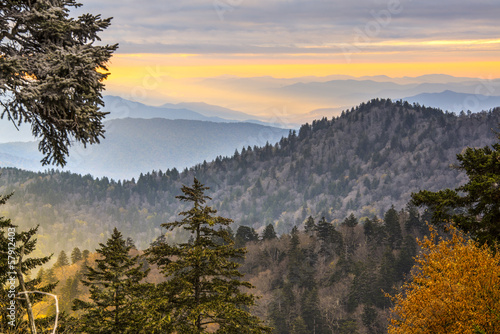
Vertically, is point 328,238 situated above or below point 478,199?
below

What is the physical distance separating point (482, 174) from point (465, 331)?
27.5 feet

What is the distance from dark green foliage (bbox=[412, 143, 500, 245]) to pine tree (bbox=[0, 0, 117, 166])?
1513cm

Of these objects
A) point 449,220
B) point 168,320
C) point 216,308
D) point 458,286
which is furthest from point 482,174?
point 168,320

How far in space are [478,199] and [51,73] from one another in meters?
18.3

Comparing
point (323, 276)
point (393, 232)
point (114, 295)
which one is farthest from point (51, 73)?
point (393, 232)

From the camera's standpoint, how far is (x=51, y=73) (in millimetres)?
9523

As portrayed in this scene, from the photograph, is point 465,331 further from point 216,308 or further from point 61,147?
point 61,147

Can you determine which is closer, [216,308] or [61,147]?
[61,147]

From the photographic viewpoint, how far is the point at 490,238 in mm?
19891

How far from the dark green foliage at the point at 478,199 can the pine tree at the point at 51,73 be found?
15.1 metres

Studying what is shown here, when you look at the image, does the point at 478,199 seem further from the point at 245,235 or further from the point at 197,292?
the point at 245,235

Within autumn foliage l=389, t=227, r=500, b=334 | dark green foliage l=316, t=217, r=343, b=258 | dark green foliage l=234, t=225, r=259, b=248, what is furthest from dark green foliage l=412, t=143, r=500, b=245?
dark green foliage l=234, t=225, r=259, b=248

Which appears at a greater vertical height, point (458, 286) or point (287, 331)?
point (458, 286)

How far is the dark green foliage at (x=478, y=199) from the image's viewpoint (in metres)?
19.8
